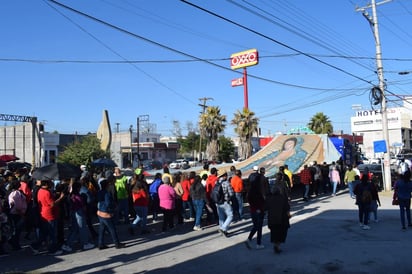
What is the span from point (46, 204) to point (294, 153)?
61.2ft

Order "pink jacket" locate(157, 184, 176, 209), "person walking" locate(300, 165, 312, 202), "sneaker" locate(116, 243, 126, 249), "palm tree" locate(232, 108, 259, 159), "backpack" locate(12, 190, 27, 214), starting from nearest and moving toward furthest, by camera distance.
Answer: "backpack" locate(12, 190, 27, 214) < "sneaker" locate(116, 243, 126, 249) < "pink jacket" locate(157, 184, 176, 209) < "person walking" locate(300, 165, 312, 202) < "palm tree" locate(232, 108, 259, 159)

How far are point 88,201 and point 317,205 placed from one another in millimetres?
10052

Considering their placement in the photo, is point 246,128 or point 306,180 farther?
point 246,128

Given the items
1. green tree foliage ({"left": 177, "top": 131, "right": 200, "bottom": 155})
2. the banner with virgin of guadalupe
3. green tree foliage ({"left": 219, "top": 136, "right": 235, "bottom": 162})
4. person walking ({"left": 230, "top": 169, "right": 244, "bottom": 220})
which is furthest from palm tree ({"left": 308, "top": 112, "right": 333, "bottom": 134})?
person walking ({"left": 230, "top": 169, "right": 244, "bottom": 220})

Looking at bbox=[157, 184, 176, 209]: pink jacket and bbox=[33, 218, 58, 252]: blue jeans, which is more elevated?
bbox=[157, 184, 176, 209]: pink jacket

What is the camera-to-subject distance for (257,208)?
9.74m

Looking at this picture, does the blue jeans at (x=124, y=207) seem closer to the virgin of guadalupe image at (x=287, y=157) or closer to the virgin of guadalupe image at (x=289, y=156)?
the virgin of guadalupe image at (x=289, y=156)

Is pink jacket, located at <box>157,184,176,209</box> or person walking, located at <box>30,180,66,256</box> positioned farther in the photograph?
pink jacket, located at <box>157,184,176,209</box>

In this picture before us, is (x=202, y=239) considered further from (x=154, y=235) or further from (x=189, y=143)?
(x=189, y=143)

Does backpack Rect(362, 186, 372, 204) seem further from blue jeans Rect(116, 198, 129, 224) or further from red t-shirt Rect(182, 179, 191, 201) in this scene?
blue jeans Rect(116, 198, 129, 224)

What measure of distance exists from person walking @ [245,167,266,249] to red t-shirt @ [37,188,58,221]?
4.41 m

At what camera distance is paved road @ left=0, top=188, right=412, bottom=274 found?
8.02 metres

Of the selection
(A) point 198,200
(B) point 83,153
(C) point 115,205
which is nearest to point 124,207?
(A) point 198,200

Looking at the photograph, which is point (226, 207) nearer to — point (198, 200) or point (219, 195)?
point (219, 195)
